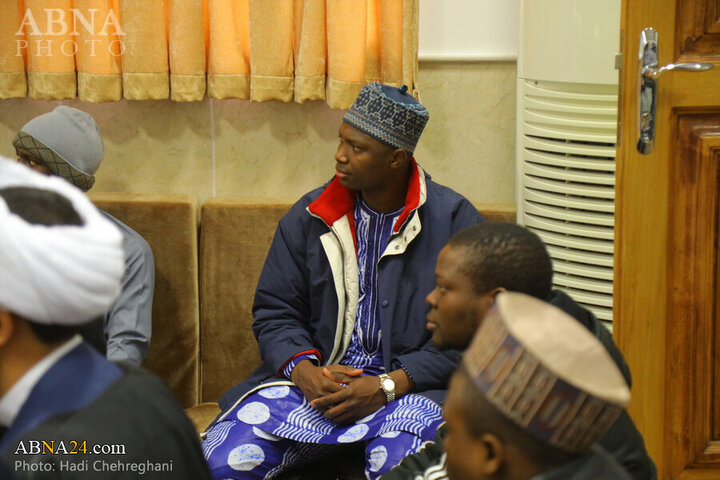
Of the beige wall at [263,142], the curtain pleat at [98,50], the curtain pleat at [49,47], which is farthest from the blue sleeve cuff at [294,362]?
the curtain pleat at [49,47]

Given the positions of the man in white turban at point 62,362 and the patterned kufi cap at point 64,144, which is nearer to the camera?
the man in white turban at point 62,362

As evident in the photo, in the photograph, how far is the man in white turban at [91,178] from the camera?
2.44 metres

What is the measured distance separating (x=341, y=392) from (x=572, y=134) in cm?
110

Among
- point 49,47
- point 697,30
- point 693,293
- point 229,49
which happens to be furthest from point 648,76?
point 49,47

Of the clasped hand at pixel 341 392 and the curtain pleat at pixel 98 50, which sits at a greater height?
the curtain pleat at pixel 98 50

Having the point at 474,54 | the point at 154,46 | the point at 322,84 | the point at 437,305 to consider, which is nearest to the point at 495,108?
the point at 474,54

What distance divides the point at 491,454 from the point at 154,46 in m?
2.10

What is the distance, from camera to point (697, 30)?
7.38ft

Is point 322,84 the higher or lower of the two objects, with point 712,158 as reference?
higher

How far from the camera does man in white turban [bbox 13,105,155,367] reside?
7.99 feet

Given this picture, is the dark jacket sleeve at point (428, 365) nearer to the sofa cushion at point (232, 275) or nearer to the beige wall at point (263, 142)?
the sofa cushion at point (232, 275)

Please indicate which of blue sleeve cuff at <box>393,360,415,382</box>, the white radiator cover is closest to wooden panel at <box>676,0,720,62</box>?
the white radiator cover

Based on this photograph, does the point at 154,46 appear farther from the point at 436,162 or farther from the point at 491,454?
the point at 491,454

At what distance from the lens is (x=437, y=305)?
1.75 m
